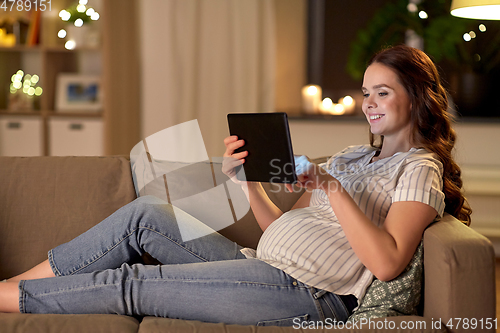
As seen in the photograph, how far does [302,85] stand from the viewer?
11.4 ft

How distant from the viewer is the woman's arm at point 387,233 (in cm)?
102

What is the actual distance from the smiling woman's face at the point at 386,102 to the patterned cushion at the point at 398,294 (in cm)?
34

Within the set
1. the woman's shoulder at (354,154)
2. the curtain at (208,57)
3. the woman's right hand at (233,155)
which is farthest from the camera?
the curtain at (208,57)

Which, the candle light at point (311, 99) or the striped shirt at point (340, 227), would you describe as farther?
the candle light at point (311, 99)

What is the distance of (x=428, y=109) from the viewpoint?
1222mm

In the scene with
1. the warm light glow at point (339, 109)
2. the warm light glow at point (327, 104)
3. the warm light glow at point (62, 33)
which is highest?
the warm light glow at point (62, 33)

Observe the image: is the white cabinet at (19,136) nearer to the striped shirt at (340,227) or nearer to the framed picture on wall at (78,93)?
the framed picture on wall at (78,93)

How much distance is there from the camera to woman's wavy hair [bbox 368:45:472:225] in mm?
1216

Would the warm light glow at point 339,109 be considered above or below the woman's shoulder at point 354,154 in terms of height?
above

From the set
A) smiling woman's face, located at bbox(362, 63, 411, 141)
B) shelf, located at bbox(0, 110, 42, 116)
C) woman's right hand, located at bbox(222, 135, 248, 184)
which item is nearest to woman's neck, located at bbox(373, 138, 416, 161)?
smiling woman's face, located at bbox(362, 63, 411, 141)

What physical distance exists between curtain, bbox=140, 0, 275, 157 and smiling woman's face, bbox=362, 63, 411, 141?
83.9 inches

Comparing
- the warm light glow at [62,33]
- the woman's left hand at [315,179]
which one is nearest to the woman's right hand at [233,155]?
the woman's left hand at [315,179]

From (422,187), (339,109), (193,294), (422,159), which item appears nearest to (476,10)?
(422,159)

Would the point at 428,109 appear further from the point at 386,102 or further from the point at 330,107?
the point at 330,107
